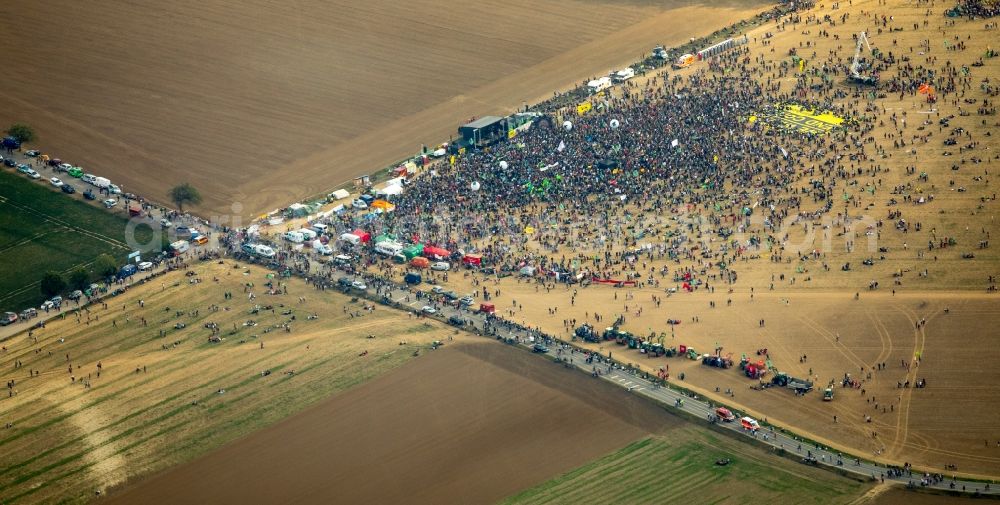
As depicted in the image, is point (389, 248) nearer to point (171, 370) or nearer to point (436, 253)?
point (436, 253)

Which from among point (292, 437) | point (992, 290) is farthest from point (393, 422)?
point (992, 290)

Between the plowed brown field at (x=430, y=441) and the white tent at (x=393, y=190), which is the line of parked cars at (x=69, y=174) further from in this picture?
the plowed brown field at (x=430, y=441)

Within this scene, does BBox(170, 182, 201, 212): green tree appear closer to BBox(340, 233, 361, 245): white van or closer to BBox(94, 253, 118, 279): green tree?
BBox(94, 253, 118, 279): green tree

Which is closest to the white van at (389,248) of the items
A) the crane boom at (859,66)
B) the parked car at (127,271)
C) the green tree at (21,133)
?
the parked car at (127,271)

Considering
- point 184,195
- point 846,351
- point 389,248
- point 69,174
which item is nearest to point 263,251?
point 389,248

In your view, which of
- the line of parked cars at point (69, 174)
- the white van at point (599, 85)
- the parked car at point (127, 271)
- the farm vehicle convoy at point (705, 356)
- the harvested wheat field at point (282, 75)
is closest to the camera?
the farm vehicle convoy at point (705, 356)

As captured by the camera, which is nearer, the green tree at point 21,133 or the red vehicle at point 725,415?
the red vehicle at point 725,415
